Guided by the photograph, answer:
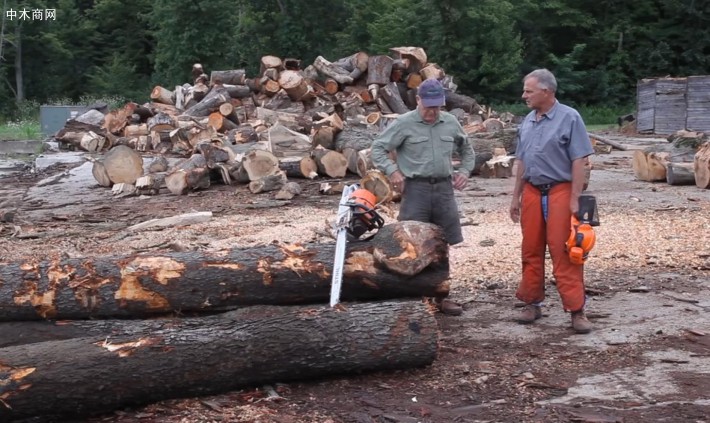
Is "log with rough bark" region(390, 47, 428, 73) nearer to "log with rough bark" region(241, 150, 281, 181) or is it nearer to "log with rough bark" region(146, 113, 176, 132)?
"log with rough bark" region(146, 113, 176, 132)

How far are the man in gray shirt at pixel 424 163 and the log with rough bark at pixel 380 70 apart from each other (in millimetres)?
13727

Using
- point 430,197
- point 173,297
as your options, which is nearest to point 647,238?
point 430,197

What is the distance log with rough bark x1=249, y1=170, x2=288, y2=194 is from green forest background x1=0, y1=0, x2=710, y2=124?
85.5 ft

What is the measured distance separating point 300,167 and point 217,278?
9.02 meters

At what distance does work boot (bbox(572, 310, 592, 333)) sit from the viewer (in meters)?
6.12

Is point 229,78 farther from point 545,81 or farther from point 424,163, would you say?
point 545,81

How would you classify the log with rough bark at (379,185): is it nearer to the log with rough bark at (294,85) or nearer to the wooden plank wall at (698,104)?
the log with rough bark at (294,85)

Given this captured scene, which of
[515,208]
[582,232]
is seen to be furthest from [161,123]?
[582,232]

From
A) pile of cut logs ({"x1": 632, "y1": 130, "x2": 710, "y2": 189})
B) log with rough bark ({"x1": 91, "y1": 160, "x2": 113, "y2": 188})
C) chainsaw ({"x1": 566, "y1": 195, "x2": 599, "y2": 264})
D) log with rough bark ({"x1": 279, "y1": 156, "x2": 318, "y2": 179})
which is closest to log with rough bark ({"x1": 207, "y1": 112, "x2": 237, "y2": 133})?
log with rough bark ({"x1": 91, "y1": 160, "x2": 113, "y2": 188})

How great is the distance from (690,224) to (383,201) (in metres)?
3.84

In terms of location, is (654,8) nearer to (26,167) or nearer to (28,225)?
(26,167)

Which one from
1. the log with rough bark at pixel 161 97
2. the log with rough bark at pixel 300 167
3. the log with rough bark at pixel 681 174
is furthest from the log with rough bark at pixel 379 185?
the log with rough bark at pixel 161 97

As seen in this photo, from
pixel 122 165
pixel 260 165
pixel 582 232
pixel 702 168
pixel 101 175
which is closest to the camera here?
pixel 582 232

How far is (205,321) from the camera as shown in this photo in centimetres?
521
